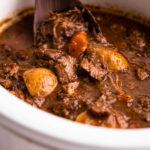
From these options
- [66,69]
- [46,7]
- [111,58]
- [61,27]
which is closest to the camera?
[66,69]

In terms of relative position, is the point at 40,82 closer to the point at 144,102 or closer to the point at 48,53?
the point at 48,53

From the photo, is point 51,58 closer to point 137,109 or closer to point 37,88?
point 37,88

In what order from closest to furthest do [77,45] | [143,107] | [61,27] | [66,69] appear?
[143,107]
[66,69]
[77,45]
[61,27]

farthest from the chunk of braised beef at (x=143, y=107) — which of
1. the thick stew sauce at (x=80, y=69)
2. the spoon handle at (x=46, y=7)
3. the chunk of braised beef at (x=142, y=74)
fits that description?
the spoon handle at (x=46, y=7)

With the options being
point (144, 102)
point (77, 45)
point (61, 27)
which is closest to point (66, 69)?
point (77, 45)

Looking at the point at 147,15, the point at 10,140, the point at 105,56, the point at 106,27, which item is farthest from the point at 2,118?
the point at 147,15

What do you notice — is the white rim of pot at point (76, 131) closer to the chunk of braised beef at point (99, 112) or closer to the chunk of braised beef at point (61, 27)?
the chunk of braised beef at point (99, 112)

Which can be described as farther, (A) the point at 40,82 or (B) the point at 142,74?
(B) the point at 142,74

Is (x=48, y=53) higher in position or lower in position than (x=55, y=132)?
lower

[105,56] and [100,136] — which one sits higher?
[100,136]
